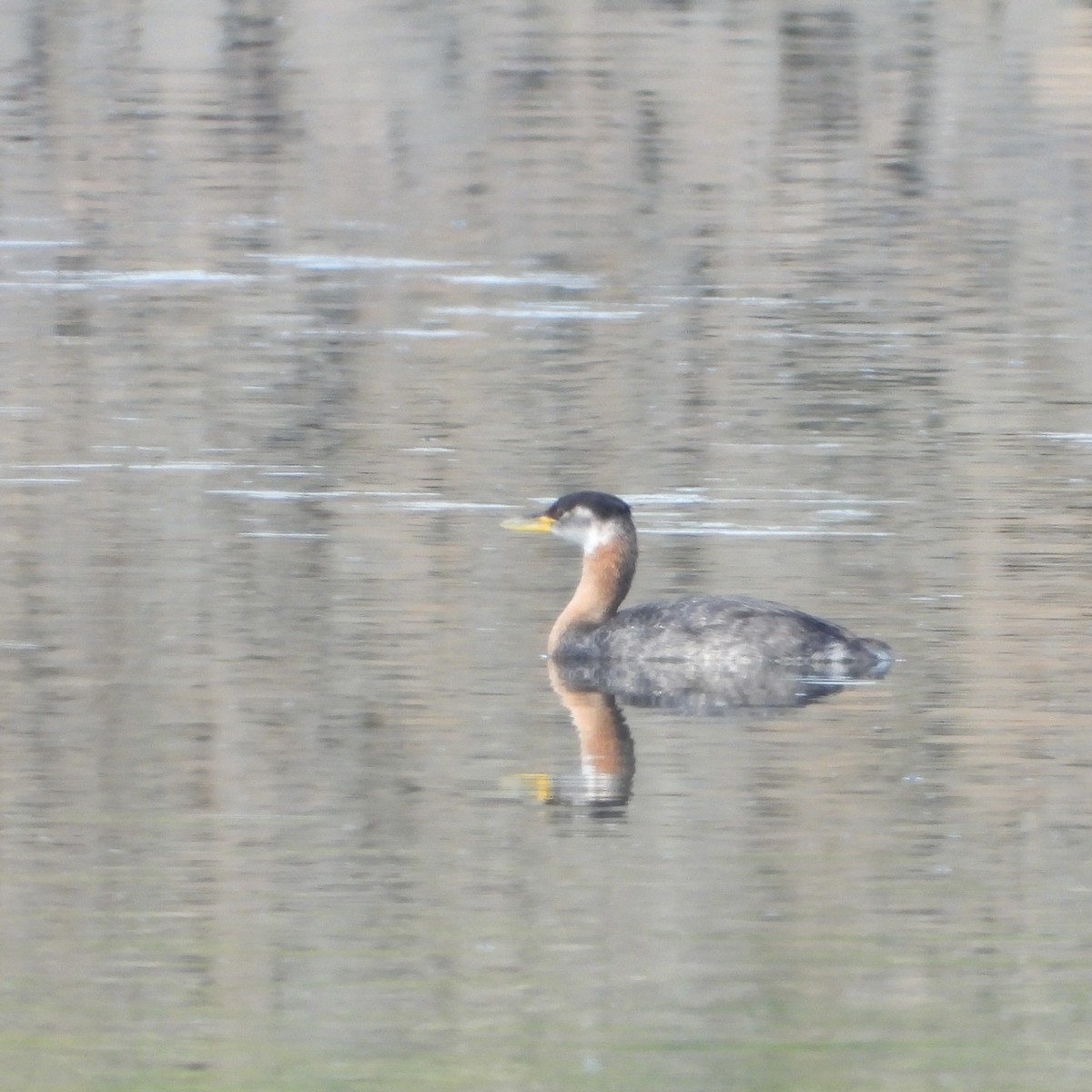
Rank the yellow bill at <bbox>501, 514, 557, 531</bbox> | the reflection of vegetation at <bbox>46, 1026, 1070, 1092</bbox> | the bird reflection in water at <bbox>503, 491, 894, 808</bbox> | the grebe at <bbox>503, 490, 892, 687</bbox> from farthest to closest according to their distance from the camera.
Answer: the yellow bill at <bbox>501, 514, 557, 531</bbox> → the grebe at <bbox>503, 490, 892, 687</bbox> → the bird reflection in water at <bbox>503, 491, 894, 808</bbox> → the reflection of vegetation at <bbox>46, 1026, 1070, 1092</bbox>

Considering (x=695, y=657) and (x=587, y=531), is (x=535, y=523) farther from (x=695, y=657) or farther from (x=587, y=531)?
(x=695, y=657)

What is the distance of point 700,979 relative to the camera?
9.02 metres

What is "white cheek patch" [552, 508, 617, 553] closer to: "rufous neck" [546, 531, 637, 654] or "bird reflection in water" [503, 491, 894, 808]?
"rufous neck" [546, 531, 637, 654]

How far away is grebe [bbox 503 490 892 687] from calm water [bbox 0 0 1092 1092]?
0.21m

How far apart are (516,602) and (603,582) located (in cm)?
84

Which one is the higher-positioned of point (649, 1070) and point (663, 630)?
point (649, 1070)

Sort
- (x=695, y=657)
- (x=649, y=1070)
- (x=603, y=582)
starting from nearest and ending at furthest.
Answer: (x=649, y=1070) → (x=695, y=657) → (x=603, y=582)

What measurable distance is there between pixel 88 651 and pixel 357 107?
25.5 meters

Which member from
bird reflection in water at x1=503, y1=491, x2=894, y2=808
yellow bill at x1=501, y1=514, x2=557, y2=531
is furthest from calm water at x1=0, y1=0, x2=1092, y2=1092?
yellow bill at x1=501, y1=514, x2=557, y2=531

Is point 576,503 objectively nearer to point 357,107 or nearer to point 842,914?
point 842,914

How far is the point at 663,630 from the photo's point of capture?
1361 cm

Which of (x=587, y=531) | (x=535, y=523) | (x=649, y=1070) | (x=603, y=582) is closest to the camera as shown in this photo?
(x=649, y=1070)

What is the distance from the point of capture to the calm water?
884cm

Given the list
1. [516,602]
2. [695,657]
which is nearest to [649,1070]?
[695,657]
